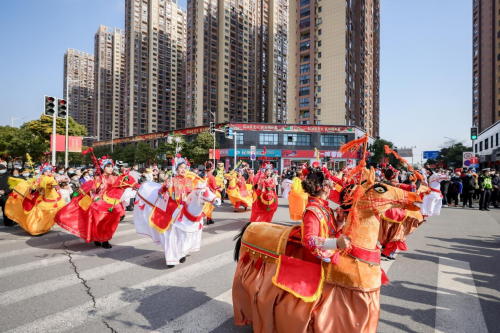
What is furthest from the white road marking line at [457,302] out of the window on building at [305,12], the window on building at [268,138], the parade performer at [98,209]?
the window on building at [305,12]

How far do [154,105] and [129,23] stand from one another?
25.1 metres

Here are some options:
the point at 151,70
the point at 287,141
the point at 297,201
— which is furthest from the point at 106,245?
the point at 151,70

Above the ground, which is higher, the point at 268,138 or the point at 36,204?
the point at 268,138

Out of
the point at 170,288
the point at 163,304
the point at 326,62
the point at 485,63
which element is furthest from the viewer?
the point at 485,63

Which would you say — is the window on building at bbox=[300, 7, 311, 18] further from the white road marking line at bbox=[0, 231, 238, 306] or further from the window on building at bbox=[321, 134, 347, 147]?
the white road marking line at bbox=[0, 231, 238, 306]

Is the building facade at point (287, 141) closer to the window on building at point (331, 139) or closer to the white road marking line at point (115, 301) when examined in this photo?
the window on building at point (331, 139)

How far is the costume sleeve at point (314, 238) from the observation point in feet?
7.64

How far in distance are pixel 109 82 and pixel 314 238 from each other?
113 meters

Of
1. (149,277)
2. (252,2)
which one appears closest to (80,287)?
(149,277)

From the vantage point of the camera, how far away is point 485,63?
200 feet

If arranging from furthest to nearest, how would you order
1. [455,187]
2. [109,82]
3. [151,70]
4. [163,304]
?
[109,82] < [151,70] < [455,187] < [163,304]

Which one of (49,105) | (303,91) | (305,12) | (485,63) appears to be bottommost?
(49,105)

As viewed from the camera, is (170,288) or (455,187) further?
(455,187)

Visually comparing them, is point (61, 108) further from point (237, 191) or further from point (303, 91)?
point (303, 91)
